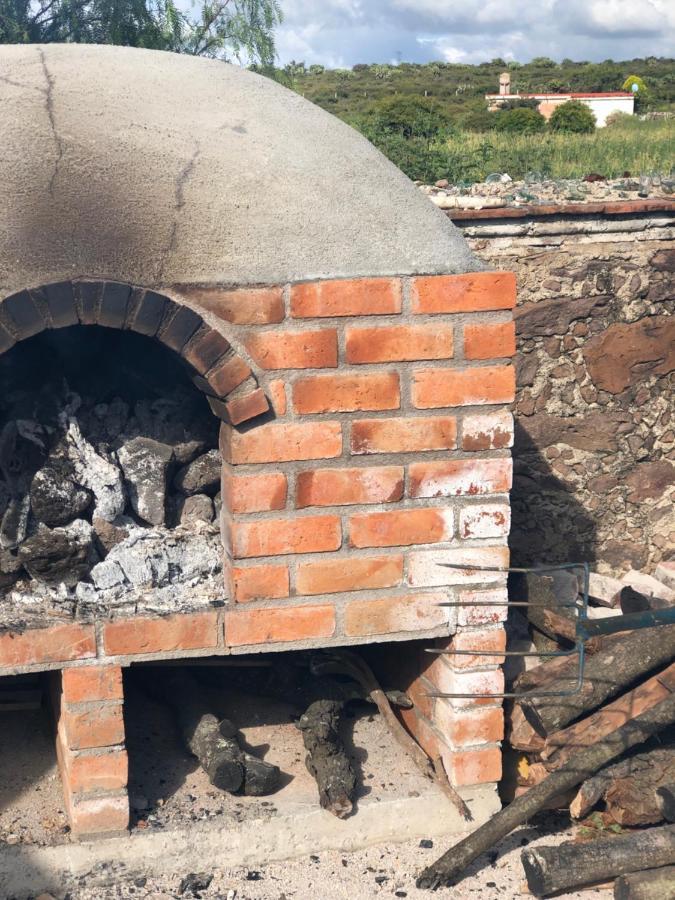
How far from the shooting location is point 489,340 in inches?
115

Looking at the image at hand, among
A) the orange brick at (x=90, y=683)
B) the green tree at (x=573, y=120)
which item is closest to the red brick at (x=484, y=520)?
the orange brick at (x=90, y=683)

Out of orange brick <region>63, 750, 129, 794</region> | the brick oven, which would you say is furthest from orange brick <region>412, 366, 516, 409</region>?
orange brick <region>63, 750, 129, 794</region>

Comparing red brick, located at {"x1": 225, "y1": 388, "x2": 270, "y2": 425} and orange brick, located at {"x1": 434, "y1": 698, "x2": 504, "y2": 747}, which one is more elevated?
red brick, located at {"x1": 225, "y1": 388, "x2": 270, "y2": 425}

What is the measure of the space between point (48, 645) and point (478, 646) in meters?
1.28

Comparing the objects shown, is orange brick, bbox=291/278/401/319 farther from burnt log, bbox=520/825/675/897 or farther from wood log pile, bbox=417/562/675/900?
burnt log, bbox=520/825/675/897

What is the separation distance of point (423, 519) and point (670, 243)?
377 cm

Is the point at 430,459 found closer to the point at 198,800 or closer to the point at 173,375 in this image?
the point at 173,375

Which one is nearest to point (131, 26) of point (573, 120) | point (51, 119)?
point (51, 119)

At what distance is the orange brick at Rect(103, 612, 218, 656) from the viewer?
112 inches

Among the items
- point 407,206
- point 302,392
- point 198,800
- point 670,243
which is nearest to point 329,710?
point 198,800

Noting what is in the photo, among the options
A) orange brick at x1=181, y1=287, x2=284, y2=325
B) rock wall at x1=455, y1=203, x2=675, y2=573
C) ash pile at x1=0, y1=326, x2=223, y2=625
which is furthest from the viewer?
rock wall at x1=455, y1=203, x2=675, y2=573

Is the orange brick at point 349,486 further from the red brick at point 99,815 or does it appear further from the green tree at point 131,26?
the green tree at point 131,26

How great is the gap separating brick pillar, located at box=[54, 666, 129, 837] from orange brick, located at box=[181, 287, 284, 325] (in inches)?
41.3

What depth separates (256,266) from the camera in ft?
9.02
